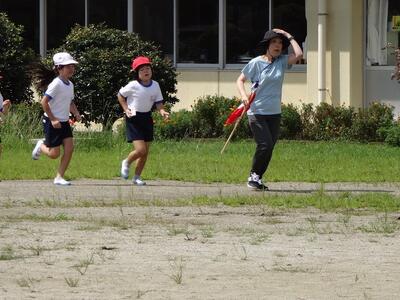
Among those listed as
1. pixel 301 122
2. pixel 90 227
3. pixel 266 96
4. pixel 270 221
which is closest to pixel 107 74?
pixel 301 122

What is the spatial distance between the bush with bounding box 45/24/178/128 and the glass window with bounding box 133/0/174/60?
3505 millimetres

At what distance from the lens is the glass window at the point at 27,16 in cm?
2633

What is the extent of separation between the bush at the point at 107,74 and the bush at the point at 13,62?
25.5 inches

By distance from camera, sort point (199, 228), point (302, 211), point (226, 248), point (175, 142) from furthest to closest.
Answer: point (175, 142) → point (302, 211) → point (199, 228) → point (226, 248)

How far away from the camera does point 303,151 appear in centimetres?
1873

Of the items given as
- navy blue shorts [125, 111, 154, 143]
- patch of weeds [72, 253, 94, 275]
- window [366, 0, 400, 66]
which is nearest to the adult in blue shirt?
navy blue shorts [125, 111, 154, 143]

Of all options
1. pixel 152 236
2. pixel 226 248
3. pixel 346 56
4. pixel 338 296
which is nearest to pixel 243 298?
pixel 338 296

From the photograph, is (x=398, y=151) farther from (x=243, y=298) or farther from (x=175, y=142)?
(x=243, y=298)

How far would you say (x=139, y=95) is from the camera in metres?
14.7

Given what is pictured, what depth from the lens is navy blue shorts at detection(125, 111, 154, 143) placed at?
A: 14719mm

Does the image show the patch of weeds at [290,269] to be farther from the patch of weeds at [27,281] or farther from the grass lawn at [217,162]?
the grass lawn at [217,162]

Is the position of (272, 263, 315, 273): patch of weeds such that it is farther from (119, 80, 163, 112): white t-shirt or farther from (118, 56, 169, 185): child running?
(119, 80, 163, 112): white t-shirt

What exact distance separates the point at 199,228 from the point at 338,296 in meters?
3.08

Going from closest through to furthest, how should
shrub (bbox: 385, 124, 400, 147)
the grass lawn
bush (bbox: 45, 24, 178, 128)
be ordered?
the grass lawn < shrub (bbox: 385, 124, 400, 147) < bush (bbox: 45, 24, 178, 128)
